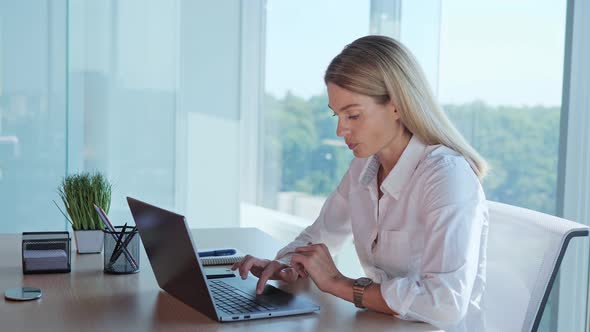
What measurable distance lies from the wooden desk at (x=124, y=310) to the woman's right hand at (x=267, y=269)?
3 centimetres

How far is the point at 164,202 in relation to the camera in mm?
3648

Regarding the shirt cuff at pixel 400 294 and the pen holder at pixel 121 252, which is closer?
the shirt cuff at pixel 400 294

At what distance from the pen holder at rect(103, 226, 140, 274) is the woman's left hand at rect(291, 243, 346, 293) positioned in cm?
41

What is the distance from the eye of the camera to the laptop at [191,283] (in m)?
1.36

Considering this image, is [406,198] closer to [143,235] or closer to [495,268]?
[495,268]

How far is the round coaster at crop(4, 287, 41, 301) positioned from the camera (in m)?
1.49

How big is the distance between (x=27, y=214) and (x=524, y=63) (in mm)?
2218

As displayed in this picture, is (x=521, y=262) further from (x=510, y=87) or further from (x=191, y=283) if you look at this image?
(x=510, y=87)

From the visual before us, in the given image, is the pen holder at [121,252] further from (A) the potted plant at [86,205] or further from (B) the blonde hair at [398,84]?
(B) the blonde hair at [398,84]

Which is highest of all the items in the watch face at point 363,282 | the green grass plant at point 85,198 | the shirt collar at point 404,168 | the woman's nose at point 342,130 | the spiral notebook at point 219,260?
the woman's nose at point 342,130

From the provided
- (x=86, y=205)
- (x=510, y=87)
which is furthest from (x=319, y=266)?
(x=510, y=87)

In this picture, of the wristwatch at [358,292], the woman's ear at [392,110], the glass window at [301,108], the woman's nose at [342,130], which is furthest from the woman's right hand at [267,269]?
the glass window at [301,108]

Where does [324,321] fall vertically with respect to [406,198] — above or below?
below

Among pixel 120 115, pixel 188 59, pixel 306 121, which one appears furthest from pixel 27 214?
pixel 306 121
